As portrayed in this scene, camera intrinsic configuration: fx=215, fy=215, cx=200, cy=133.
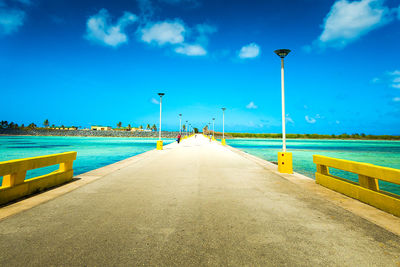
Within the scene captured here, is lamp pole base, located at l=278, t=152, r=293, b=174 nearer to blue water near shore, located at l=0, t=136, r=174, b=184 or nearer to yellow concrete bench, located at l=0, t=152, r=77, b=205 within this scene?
yellow concrete bench, located at l=0, t=152, r=77, b=205

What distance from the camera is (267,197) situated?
Result: 599 centimetres

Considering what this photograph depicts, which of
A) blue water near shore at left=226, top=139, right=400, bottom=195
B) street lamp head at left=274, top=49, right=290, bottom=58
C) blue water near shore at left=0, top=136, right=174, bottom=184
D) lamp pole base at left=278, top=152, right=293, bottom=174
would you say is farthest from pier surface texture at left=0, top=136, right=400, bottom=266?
blue water near shore at left=0, top=136, right=174, bottom=184

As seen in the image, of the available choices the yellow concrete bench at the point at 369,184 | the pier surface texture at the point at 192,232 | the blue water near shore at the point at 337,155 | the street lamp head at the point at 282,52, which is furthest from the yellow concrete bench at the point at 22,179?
the blue water near shore at the point at 337,155

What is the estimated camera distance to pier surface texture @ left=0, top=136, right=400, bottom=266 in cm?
295

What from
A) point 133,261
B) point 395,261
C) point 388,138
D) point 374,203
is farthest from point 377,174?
point 388,138

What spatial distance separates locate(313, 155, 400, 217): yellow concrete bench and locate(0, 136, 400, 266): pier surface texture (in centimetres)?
84

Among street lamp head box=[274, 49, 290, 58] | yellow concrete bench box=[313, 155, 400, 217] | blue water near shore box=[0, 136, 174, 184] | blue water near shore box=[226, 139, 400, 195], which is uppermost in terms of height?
street lamp head box=[274, 49, 290, 58]

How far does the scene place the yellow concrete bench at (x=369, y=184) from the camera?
14.9 ft

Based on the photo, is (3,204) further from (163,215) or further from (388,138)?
(388,138)

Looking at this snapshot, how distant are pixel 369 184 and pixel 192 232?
4.64 meters

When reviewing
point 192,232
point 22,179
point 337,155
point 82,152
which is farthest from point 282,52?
point 82,152

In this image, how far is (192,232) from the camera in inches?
147

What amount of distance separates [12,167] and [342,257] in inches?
274

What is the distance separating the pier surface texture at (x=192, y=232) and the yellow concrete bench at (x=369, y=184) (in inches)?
33.1
